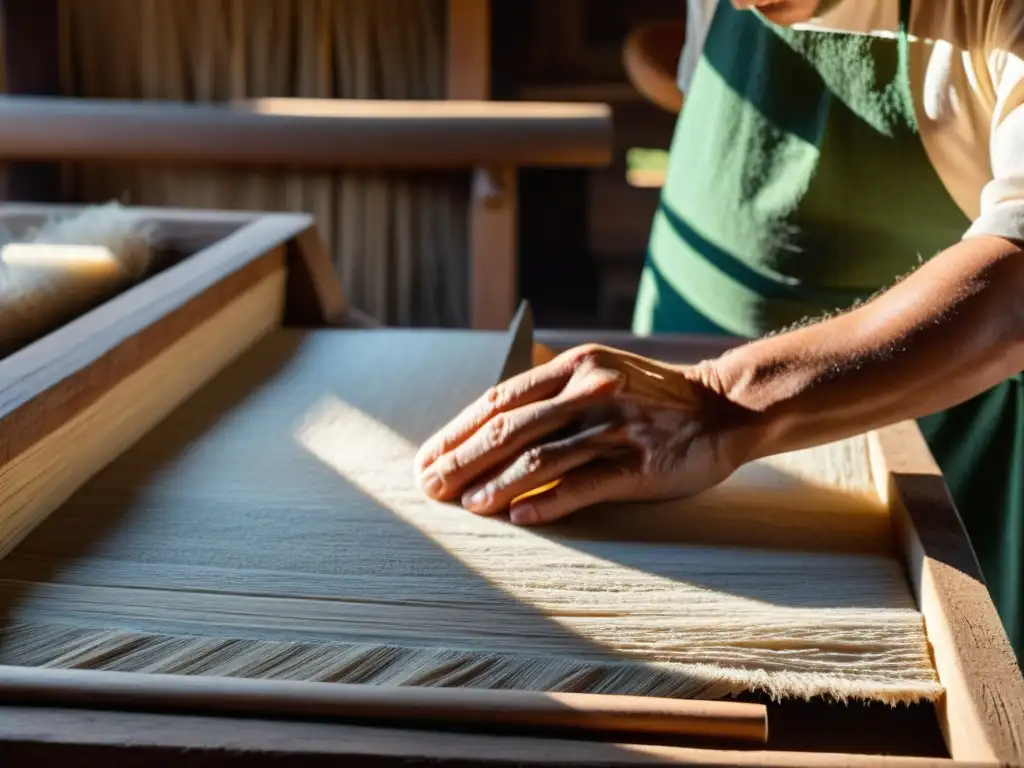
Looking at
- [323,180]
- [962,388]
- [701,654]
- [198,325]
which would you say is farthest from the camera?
[323,180]

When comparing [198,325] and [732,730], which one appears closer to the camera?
[732,730]

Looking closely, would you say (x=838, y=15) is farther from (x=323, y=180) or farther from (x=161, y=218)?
(x=323, y=180)

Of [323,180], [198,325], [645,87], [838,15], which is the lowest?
[323,180]


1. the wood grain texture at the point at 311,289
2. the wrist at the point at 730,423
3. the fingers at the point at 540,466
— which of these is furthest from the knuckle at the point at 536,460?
the wood grain texture at the point at 311,289

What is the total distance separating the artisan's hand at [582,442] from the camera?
31.1 inches

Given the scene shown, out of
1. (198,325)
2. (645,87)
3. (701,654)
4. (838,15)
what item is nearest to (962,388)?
(701,654)

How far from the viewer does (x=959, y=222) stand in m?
1.23

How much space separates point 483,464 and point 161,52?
2052 mm

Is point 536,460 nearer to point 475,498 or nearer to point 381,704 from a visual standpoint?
point 475,498

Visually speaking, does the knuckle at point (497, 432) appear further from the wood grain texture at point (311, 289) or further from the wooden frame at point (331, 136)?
the wooden frame at point (331, 136)

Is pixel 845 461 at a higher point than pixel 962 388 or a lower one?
lower

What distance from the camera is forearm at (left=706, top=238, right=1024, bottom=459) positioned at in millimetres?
777

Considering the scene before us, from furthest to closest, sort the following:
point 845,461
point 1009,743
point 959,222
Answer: point 959,222
point 845,461
point 1009,743

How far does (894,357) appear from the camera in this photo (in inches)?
30.6
